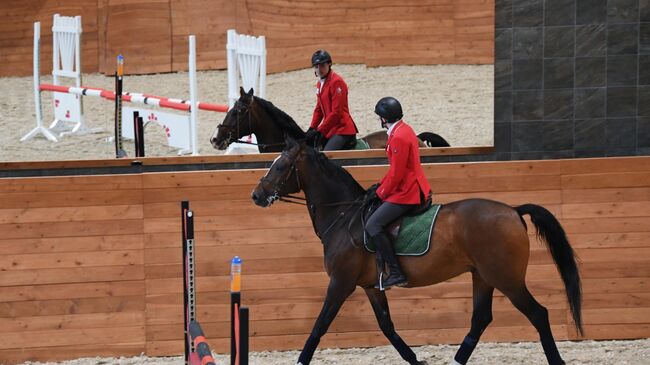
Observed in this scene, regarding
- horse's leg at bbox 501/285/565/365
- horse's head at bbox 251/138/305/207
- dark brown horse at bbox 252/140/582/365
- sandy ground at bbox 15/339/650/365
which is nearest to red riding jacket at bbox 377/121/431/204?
dark brown horse at bbox 252/140/582/365

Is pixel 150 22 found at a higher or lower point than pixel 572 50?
higher

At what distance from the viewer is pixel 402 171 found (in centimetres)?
798

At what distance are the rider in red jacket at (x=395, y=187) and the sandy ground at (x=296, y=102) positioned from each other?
7.53 m

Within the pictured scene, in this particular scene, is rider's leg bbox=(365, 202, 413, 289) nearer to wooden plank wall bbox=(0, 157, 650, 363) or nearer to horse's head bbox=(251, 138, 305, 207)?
horse's head bbox=(251, 138, 305, 207)

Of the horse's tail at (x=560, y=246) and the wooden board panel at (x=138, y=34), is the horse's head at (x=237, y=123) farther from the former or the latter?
the wooden board panel at (x=138, y=34)

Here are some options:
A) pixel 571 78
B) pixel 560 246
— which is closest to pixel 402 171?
pixel 560 246

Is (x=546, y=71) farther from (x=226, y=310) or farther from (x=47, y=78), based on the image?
(x=47, y=78)

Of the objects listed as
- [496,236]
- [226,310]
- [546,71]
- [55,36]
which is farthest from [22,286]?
[55,36]

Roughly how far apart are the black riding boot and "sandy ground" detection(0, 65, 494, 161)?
7626 mm

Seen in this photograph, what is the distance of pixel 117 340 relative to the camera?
904 centimetres

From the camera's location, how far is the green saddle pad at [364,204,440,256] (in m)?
8.01

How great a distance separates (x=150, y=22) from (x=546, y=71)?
1194 centimetres

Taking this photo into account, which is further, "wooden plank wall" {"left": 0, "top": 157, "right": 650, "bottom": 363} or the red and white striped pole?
the red and white striped pole

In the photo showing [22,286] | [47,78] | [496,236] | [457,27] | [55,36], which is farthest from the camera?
[47,78]
